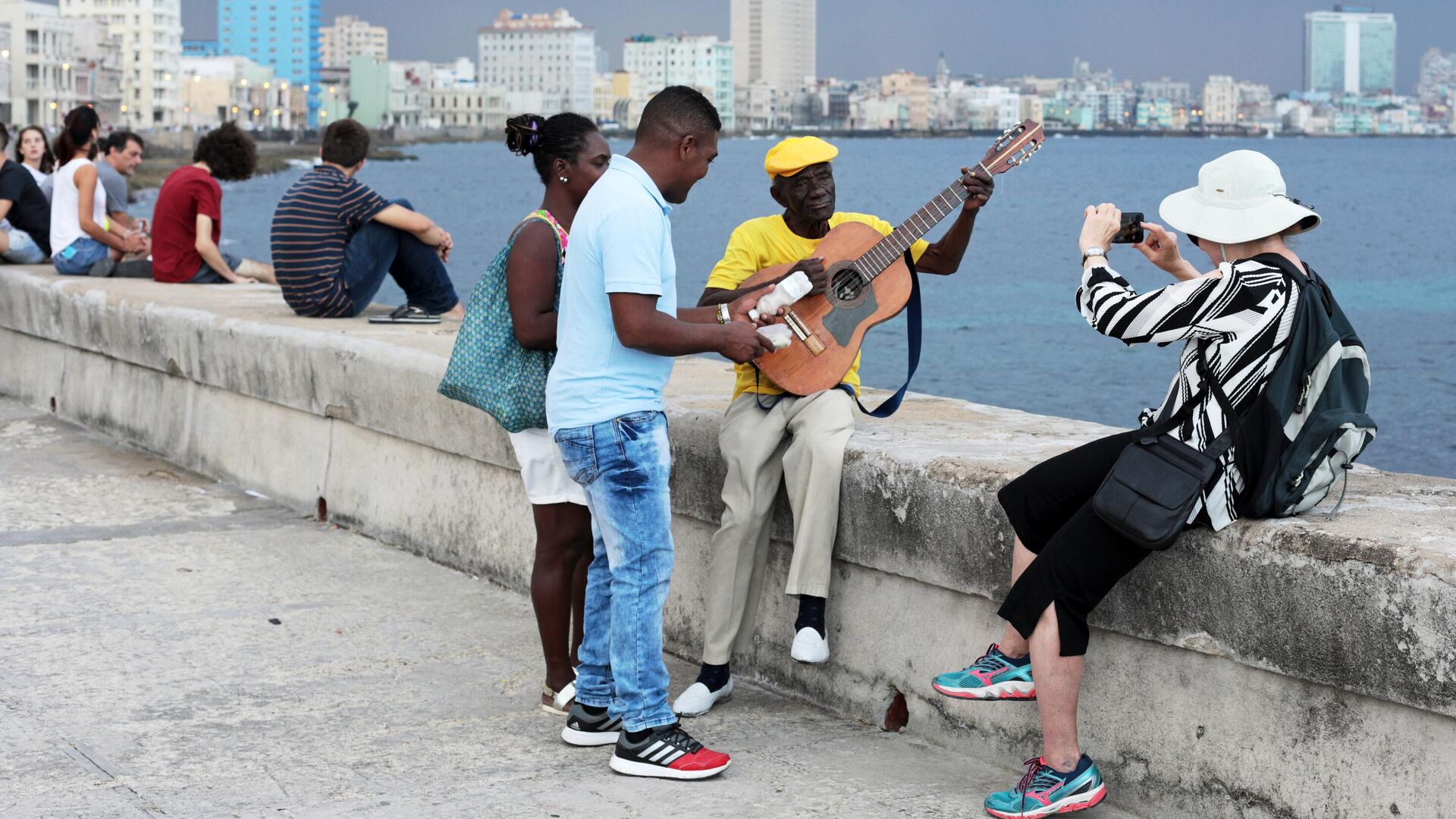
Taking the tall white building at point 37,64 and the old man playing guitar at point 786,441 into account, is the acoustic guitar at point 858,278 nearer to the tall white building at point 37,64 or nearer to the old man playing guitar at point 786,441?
the old man playing guitar at point 786,441

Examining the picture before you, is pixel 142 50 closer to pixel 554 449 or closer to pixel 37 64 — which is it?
pixel 37 64

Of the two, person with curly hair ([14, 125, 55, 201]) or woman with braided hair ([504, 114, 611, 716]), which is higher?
person with curly hair ([14, 125, 55, 201])

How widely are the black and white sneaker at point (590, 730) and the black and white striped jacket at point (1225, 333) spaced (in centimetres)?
158

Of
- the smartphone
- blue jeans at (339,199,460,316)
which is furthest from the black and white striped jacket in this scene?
blue jeans at (339,199,460,316)

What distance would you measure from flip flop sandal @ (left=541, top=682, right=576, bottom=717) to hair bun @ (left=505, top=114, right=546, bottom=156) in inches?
58.0

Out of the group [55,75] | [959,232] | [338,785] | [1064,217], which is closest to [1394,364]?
[959,232]

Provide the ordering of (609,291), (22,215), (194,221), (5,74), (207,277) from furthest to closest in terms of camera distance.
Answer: (5,74) → (22,215) → (207,277) → (194,221) → (609,291)

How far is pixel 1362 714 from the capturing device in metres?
3.26

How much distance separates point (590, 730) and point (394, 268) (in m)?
4.50

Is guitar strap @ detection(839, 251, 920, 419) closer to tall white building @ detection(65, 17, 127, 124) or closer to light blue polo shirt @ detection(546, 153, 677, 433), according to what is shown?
light blue polo shirt @ detection(546, 153, 677, 433)

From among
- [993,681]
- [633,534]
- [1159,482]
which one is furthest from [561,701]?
[1159,482]

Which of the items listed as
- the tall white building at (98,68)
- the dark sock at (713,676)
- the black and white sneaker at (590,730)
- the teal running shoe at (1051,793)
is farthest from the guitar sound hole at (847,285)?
the tall white building at (98,68)

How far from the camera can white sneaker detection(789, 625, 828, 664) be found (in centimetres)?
439

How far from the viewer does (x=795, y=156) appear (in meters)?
4.82
